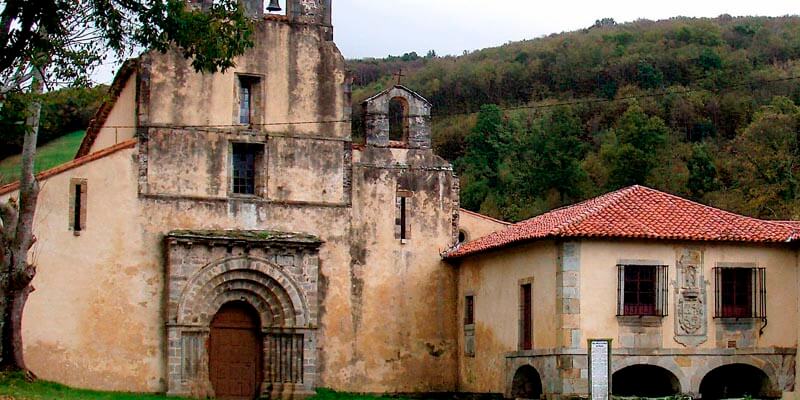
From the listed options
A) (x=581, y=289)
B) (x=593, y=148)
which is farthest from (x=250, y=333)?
(x=593, y=148)

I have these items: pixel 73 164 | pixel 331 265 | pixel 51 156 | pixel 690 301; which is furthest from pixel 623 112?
pixel 73 164

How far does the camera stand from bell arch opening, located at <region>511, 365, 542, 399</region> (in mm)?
32156

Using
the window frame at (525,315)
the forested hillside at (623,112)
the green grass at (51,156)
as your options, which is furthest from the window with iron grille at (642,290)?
the green grass at (51,156)

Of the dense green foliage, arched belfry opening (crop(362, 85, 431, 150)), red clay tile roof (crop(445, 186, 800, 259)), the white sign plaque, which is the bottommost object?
the white sign plaque

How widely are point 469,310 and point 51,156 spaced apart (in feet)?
127

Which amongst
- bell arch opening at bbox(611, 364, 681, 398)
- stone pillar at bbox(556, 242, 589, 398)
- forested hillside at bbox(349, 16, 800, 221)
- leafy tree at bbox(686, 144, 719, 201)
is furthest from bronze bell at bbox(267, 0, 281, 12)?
leafy tree at bbox(686, 144, 719, 201)

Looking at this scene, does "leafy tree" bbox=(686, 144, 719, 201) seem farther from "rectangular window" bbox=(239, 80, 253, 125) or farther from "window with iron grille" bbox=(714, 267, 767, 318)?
"rectangular window" bbox=(239, 80, 253, 125)

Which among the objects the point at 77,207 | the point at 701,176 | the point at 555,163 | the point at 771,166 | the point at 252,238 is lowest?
the point at 252,238

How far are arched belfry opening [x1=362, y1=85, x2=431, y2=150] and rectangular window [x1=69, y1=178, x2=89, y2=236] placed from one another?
784 cm

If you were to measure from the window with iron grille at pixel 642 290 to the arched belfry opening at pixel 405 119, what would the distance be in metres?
8.20

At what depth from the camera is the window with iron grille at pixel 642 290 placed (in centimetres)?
3017

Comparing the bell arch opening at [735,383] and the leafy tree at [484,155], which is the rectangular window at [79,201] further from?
the leafy tree at [484,155]

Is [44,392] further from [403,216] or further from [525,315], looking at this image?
[525,315]

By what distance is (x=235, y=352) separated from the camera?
113 feet
